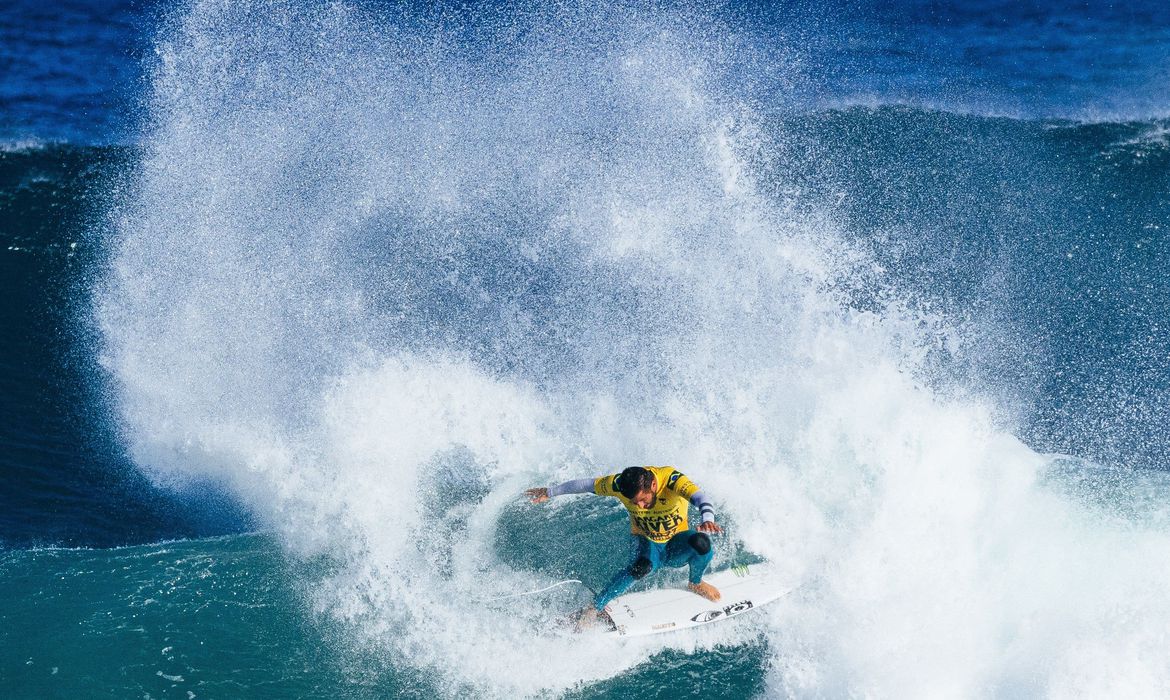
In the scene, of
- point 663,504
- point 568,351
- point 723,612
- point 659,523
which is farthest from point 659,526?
point 568,351

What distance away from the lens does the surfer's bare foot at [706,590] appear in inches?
381

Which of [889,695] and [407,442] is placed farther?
[407,442]

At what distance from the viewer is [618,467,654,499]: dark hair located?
8508mm

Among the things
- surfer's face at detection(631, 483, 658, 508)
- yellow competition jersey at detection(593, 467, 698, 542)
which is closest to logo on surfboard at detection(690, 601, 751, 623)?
yellow competition jersey at detection(593, 467, 698, 542)

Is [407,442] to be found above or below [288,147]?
below

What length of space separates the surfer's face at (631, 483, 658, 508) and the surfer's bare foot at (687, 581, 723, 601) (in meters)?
1.53

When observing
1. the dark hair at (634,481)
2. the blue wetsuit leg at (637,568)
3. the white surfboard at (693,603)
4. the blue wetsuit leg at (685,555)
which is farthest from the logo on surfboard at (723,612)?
the dark hair at (634,481)

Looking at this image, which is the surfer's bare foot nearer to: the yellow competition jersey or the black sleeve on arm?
the yellow competition jersey

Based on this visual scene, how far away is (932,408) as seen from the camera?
36.6 ft

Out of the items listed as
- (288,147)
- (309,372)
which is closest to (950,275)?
(309,372)

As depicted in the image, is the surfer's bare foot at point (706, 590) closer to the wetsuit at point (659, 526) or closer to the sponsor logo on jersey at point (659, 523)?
the wetsuit at point (659, 526)

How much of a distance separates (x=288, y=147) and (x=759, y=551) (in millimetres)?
11352

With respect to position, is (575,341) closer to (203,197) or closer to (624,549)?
(624,549)

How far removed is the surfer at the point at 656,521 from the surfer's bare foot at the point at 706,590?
0.04 ft
